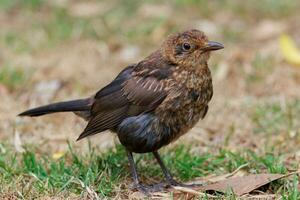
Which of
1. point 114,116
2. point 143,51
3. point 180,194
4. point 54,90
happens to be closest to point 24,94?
point 54,90

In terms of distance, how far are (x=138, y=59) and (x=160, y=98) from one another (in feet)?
12.3

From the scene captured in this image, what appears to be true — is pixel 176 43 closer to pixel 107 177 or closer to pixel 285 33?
pixel 107 177

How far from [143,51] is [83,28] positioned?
3.09 ft

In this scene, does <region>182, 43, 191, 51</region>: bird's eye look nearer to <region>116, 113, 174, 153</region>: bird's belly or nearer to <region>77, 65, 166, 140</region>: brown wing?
<region>77, 65, 166, 140</region>: brown wing

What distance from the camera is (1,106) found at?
25.5ft

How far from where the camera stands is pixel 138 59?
9273mm

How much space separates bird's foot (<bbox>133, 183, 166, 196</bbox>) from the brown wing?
0.52 metres

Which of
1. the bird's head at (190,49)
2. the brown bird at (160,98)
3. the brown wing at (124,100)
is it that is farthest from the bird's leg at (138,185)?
the bird's head at (190,49)

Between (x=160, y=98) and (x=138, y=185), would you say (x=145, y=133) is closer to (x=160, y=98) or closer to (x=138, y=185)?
(x=160, y=98)

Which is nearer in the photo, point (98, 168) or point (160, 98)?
point (160, 98)

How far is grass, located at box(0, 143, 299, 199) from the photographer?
5473mm

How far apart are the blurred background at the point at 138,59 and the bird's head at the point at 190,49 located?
1.17m

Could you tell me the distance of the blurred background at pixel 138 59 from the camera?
23.3ft

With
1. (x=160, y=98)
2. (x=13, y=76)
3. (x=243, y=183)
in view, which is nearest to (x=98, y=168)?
(x=160, y=98)
